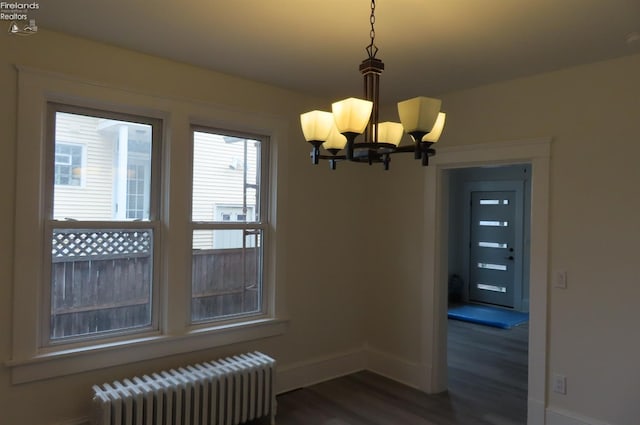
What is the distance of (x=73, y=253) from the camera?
274 centimetres

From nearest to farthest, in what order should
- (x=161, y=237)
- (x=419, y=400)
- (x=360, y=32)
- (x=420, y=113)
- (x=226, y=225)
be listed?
(x=420, y=113), (x=360, y=32), (x=161, y=237), (x=226, y=225), (x=419, y=400)

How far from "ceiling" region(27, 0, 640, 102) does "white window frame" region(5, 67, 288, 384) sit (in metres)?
0.35

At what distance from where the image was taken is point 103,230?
2.84 meters

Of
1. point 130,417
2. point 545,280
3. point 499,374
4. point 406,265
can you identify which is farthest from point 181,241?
point 499,374

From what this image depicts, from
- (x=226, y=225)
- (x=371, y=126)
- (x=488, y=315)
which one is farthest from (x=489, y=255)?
(x=371, y=126)

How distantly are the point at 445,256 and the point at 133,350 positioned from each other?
2.63 metres

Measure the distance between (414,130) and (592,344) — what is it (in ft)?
7.45

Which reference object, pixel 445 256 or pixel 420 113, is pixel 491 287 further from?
pixel 420 113

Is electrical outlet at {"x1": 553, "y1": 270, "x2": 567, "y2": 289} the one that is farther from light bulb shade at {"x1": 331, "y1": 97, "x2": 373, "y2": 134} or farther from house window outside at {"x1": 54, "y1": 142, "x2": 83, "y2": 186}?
house window outside at {"x1": 54, "y1": 142, "x2": 83, "y2": 186}

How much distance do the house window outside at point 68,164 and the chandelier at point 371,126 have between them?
171cm

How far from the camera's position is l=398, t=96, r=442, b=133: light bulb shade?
160 centimetres

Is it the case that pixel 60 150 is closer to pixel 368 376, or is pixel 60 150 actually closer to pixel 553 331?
pixel 368 376

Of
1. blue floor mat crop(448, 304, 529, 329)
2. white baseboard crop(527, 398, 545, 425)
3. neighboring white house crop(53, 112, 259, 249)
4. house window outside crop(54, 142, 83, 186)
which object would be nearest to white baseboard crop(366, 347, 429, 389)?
white baseboard crop(527, 398, 545, 425)

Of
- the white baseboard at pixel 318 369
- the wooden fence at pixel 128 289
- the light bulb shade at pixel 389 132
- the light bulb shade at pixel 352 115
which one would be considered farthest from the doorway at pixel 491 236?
the light bulb shade at pixel 352 115
